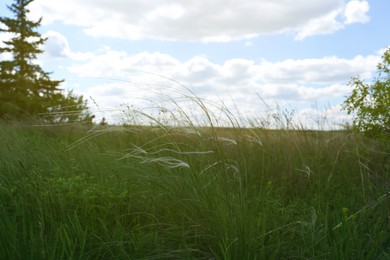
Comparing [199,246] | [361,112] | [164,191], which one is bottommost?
[199,246]

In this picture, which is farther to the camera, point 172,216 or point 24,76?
point 24,76

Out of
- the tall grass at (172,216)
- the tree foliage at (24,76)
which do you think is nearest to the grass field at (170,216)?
the tall grass at (172,216)

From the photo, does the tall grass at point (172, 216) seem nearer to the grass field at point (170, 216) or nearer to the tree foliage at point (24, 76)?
the grass field at point (170, 216)

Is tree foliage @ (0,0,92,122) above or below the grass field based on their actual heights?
above

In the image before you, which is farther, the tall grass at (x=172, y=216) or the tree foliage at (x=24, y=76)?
the tree foliage at (x=24, y=76)

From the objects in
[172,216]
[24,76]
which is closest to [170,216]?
[172,216]

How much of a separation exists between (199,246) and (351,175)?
10.7 ft

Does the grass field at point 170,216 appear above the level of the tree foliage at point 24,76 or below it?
below

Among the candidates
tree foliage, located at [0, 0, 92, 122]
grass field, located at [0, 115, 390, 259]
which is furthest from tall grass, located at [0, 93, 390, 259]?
tree foliage, located at [0, 0, 92, 122]

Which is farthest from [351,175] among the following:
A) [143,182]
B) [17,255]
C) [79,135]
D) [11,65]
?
[11,65]

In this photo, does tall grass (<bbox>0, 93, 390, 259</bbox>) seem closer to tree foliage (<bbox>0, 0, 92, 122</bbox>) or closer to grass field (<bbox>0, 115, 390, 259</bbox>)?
grass field (<bbox>0, 115, 390, 259</bbox>)

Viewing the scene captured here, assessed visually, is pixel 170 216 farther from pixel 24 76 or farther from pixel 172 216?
pixel 24 76

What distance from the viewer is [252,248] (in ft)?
8.84

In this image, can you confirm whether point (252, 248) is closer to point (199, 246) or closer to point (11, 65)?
point (199, 246)
